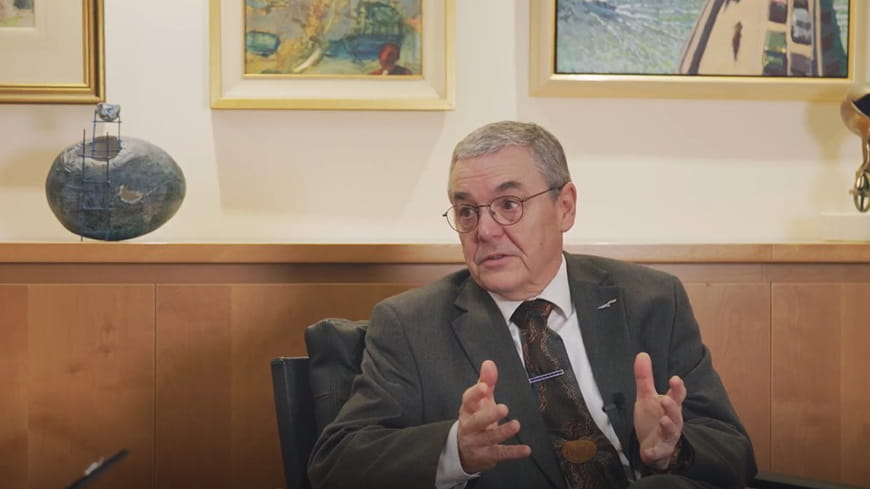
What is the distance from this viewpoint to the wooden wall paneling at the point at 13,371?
2.65 metres

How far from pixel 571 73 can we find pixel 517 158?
1.04 metres

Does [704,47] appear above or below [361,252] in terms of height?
above

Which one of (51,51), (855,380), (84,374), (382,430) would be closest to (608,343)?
(382,430)

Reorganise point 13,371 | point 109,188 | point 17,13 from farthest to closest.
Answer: point 17,13, point 109,188, point 13,371

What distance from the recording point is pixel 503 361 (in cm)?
218

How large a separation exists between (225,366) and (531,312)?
878mm

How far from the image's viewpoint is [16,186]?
317 cm

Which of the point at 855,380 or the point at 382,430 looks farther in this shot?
the point at 855,380

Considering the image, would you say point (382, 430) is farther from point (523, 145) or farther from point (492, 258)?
point (523, 145)

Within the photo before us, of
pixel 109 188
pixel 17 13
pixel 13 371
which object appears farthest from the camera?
pixel 17 13

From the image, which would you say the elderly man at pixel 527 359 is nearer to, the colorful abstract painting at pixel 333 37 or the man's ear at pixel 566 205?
the man's ear at pixel 566 205

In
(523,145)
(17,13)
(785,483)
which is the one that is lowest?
(785,483)

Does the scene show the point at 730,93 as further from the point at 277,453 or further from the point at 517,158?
the point at 277,453

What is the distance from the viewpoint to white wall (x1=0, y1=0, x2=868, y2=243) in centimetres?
317
